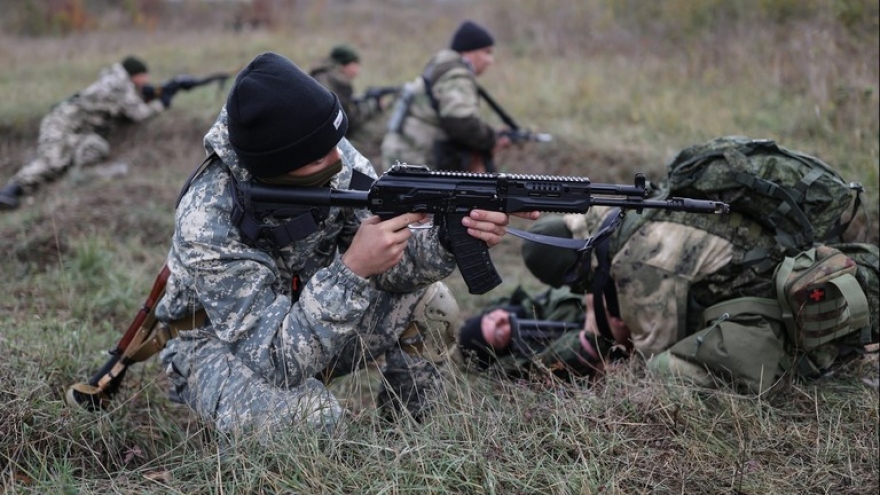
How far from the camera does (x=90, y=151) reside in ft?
30.5

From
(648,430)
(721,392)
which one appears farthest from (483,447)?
(721,392)

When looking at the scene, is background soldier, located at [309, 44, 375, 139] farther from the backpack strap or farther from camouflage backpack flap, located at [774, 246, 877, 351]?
camouflage backpack flap, located at [774, 246, 877, 351]

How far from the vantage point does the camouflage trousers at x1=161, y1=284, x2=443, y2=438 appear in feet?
8.87

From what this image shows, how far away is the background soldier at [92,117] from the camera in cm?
883

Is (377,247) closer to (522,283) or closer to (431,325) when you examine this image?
(431,325)

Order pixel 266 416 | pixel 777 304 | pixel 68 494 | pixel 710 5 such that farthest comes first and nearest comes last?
pixel 710 5, pixel 777 304, pixel 266 416, pixel 68 494

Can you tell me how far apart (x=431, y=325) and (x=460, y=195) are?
0.70 metres

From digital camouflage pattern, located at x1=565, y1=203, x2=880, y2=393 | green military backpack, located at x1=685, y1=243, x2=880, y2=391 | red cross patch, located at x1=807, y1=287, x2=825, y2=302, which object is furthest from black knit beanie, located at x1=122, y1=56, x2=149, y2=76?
red cross patch, located at x1=807, y1=287, x2=825, y2=302

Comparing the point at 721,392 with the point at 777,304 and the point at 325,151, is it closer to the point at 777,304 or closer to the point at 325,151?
the point at 777,304

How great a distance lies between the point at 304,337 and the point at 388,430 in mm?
420

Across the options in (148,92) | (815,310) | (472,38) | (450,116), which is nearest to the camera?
(815,310)

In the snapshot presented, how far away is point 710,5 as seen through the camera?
35.6 ft

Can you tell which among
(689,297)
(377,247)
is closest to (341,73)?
(689,297)

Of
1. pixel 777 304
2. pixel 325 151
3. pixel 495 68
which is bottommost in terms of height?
pixel 495 68
